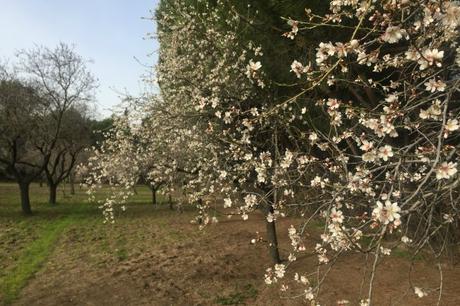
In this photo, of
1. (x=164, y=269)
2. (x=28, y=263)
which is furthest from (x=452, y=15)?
(x=28, y=263)

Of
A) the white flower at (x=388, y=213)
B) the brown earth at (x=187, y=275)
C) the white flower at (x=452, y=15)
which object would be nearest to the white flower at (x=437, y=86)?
the white flower at (x=452, y=15)

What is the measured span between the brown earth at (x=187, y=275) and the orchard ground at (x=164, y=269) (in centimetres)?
2

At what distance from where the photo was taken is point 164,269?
11.0 meters

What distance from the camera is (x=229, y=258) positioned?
11.8m

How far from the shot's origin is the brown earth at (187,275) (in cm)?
863

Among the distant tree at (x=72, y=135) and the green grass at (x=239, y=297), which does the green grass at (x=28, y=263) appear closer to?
the green grass at (x=239, y=297)

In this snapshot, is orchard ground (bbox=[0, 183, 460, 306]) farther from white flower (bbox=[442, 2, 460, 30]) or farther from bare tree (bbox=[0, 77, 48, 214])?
white flower (bbox=[442, 2, 460, 30])

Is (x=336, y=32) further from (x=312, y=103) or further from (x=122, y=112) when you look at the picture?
(x=122, y=112)

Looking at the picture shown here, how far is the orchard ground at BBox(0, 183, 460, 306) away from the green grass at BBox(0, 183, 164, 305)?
32 mm

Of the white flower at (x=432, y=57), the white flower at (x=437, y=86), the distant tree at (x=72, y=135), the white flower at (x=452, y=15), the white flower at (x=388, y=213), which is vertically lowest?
the white flower at (x=388, y=213)

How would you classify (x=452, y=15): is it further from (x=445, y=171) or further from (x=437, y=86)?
(x=445, y=171)

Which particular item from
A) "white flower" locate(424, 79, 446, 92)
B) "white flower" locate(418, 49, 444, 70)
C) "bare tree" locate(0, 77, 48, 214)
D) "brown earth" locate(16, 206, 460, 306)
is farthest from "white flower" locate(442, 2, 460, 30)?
"bare tree" locate(0, 77, 48, 214)

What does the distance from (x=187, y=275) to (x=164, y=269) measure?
2.92 feet

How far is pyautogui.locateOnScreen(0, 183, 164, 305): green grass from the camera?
1084 centimetres
